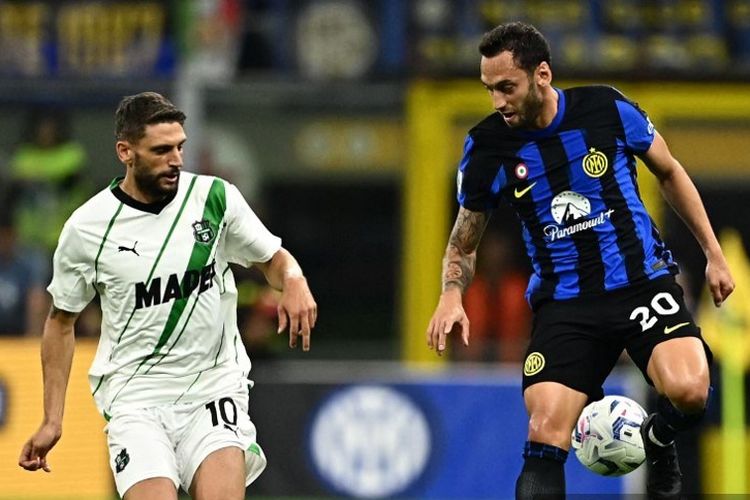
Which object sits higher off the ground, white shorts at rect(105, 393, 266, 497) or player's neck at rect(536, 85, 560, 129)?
player's neck at rect(536, 85, 560, 129)

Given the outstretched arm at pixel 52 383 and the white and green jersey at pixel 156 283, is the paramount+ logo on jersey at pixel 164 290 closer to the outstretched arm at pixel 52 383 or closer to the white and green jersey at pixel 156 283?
the white and green jersey at pixel 156 283

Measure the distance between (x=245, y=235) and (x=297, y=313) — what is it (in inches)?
21.5

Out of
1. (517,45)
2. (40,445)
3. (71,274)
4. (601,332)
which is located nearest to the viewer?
(40,445)

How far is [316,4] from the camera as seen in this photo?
16.1 metres

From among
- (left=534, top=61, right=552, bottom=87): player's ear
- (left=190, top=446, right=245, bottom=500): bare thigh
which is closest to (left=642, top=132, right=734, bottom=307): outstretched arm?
(left=534, top=61, right=552, bottom=87): player's ear

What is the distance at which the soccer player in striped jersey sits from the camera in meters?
A: 7.37

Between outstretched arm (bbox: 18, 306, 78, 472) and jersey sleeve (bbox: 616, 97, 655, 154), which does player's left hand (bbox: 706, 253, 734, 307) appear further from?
outstretched arm (bbox: 18, 306, 78, 472)

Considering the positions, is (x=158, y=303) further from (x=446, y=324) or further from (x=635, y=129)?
(x=635, y=129)

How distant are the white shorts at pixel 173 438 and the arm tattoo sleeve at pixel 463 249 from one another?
1.18 metres

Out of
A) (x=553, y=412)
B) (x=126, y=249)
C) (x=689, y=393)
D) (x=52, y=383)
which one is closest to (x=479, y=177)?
(x=553, y=412)

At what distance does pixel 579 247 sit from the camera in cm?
757

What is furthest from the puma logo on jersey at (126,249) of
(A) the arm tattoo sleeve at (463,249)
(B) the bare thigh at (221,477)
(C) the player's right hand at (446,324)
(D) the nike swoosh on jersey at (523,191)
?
(D) the nike swoosh on jersey at (523,191)

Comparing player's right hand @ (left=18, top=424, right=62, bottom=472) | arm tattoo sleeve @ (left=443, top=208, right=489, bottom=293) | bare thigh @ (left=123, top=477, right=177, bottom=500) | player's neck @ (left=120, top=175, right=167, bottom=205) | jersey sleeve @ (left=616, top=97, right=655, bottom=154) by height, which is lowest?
bare thigh @ (left=123, top=477, right=177, bottom=500)

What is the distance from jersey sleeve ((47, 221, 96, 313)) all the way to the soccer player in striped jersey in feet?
4.79
